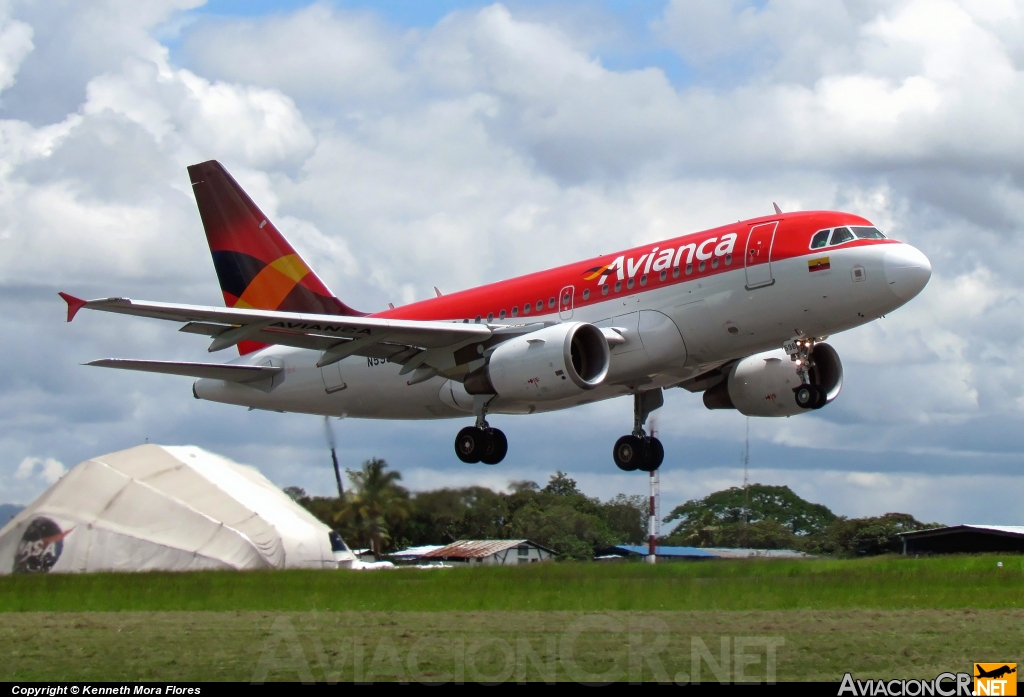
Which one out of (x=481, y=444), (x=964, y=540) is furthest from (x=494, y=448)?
(x=964, y=540)

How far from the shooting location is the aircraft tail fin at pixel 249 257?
3556 centimetres

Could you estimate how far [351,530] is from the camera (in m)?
31.6

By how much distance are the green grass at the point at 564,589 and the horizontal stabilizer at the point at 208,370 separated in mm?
4926

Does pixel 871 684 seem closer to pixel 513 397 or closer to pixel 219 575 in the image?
pixel 513 397

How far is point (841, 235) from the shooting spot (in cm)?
2686

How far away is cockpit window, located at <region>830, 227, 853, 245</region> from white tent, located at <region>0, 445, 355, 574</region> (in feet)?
49.1

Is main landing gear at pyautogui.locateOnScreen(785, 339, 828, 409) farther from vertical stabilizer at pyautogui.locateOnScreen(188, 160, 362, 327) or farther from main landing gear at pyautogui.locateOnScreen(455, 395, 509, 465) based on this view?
vertical stabilizer at pyautogui.locateOnScreen(188, 160, 362, 327)

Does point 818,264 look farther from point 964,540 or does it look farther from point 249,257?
point 249,257

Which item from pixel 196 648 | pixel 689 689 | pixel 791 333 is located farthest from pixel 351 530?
pixel 689 689

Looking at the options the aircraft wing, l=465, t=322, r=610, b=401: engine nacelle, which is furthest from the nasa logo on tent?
l=465, t=322, r=610, b=401: engine nacelle

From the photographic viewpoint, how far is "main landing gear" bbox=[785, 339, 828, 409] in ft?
91.5

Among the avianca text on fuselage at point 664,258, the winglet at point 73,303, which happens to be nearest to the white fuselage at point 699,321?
the avianca text on fuselage at point 664,258

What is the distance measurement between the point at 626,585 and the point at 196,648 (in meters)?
9.57

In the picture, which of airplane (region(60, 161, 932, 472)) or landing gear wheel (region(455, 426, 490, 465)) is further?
landing gear wheel (region(455, 426, 490, 465))
